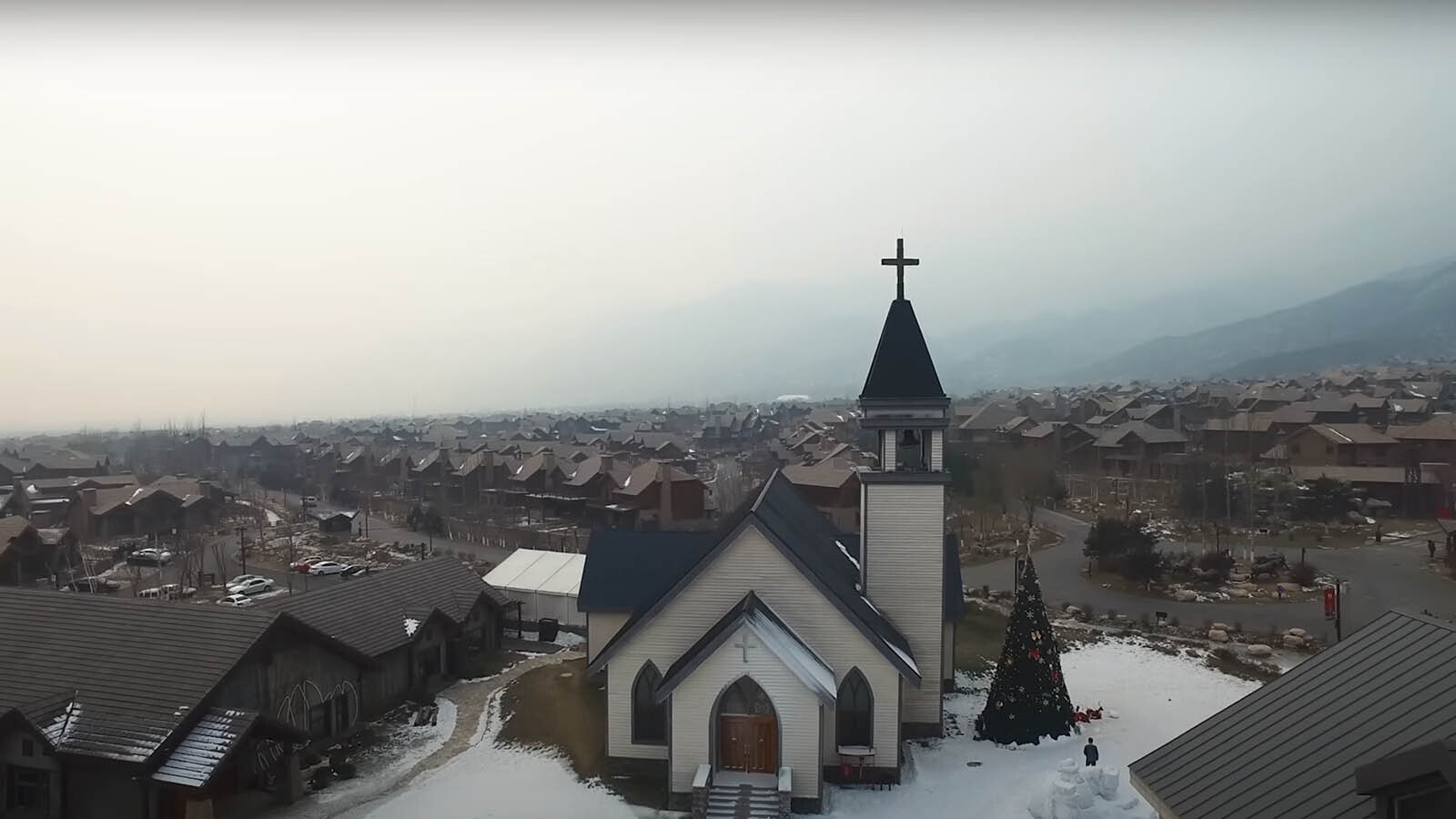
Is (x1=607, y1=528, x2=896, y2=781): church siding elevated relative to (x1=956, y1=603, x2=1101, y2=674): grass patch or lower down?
elevated

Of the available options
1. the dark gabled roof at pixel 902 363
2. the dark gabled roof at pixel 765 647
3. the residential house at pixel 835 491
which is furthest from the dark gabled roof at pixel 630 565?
the residential house at pixel 835 491

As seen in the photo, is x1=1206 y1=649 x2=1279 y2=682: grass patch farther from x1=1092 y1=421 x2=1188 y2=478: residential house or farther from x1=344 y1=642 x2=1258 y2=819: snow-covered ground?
x1=1092 y1=421 x2=1188 y2=478: residential house

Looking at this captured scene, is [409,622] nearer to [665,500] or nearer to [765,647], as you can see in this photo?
[765,647]

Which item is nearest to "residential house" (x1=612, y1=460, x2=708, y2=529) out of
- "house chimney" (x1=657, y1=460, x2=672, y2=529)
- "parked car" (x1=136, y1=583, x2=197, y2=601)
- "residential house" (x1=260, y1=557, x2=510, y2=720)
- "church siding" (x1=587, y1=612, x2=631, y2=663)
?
"house chimney" (x1=657, y1=460, x2=672, y2=529)

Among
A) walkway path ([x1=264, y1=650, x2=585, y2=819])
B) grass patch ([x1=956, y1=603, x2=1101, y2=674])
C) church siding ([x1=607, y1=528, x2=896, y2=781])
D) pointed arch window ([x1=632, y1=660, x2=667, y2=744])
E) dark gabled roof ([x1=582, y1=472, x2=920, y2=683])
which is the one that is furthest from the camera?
grass patch ([x1=956, y1=603, x2=1101, y2=674])

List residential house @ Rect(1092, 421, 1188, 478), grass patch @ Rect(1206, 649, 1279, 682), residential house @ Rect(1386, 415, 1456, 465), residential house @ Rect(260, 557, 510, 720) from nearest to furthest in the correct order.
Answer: residential house @ Rect(260, 557, 510, 720) < grass patch @ Rect(1206, 649, 1279, 682) < residential house @ Rect(1386, 415, 1456, 465) < residential house @ Rect(1092, 421, 1188, 478)

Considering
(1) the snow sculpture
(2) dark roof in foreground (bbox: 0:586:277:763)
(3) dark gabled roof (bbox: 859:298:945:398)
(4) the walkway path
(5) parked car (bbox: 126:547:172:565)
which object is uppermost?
(3) dark gabled roof (bbox: 859:298:945:398)

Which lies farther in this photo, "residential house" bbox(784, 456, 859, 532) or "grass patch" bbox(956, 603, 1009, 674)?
"residential house" bbox(784, 456, 859, 532)
